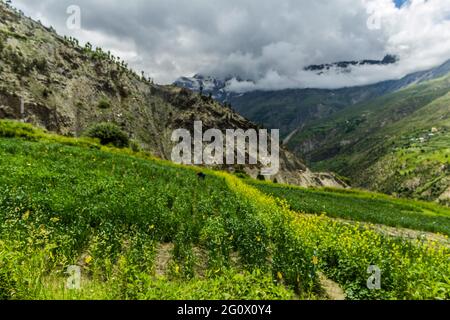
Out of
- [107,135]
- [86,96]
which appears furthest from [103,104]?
[107,135]

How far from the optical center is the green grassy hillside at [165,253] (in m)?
7.34

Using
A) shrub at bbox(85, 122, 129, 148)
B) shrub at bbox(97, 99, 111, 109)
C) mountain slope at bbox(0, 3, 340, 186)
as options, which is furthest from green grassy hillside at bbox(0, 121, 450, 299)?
shrub at bbox(97, 99, 111, 109)

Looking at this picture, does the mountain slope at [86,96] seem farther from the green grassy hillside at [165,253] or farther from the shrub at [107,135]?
the green grassy hillside at [165,253]

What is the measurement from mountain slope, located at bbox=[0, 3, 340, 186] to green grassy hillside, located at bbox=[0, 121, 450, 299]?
297ft

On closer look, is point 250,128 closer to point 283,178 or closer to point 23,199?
point 283,178

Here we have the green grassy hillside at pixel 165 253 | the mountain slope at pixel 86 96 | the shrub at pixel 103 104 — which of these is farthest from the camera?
the shrub at pixel 103 104

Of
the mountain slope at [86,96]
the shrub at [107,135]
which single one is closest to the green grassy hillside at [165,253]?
the shrub at [107,135]

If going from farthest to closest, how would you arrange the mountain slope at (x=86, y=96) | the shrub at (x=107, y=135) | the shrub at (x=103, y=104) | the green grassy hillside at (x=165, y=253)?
1. the shrub at (x=103, y=104)
2. the mountain slope at (x=86, y=96)
3. the shrub at (x=107, y=135)
4. the green grassy hillside at (x=165, y=253)

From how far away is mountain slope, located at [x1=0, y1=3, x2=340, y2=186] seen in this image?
98438 mm

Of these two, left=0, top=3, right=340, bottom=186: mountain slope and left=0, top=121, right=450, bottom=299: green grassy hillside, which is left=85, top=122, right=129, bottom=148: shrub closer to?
left=0, top=3, right=340, bottom=186: mountain slope

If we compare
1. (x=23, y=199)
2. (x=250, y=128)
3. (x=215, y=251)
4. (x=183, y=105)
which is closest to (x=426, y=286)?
(x=215, y=251)

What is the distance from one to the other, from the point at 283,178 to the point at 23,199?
12936 cm

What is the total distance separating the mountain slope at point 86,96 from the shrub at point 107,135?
17924 mm

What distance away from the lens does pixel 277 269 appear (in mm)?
10281
